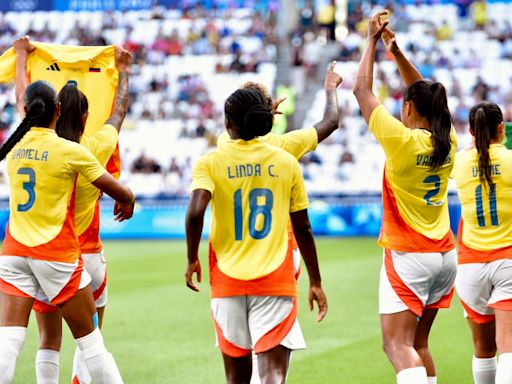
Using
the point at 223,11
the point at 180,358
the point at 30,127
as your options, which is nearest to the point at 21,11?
the point at 223,11

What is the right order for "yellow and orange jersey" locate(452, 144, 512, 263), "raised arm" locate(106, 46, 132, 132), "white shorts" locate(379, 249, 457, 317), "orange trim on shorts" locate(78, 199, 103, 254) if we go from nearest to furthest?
"white shorts" locate(379, 249, 457, 317) → "yellow and orange jersey" locate(452, 144, 512, 263) → "orange trim on shorts" locate(78, 199, 103, 254) → "raised arm" locate(106, 46, 132, 132)

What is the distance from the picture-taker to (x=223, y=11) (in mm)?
33344

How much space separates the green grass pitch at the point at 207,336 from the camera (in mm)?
9016

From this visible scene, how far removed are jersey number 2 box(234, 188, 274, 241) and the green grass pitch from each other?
344 cm

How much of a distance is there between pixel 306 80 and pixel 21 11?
11.0 m

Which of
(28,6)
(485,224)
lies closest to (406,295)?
(485,224)

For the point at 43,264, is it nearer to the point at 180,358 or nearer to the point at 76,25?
the point at 180,358

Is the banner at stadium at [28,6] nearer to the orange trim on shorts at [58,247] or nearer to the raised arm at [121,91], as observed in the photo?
the raised arm at [121,91]

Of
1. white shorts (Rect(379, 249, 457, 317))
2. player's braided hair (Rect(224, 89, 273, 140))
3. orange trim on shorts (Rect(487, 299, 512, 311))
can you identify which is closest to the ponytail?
white shorts (Rect(379, 249, 457, 317))

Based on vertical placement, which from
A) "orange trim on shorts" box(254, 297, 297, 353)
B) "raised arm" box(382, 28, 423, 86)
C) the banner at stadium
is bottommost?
"orange trim on shorts" box(254, 297, 297, 353)

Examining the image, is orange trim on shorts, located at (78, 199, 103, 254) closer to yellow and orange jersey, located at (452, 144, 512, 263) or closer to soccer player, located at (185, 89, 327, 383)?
soccer player, located at (185, 89, 327, 383)

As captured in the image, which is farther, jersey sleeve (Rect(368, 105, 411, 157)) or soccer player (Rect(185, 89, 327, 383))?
jersey sleeve (Rect(368, 105, 411, 157))

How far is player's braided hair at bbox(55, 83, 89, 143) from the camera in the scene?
6.42 m

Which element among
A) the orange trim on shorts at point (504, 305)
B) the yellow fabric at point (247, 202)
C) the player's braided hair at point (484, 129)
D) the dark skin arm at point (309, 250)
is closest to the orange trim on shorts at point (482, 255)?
the orange trim on shorts at point (504, 305)
